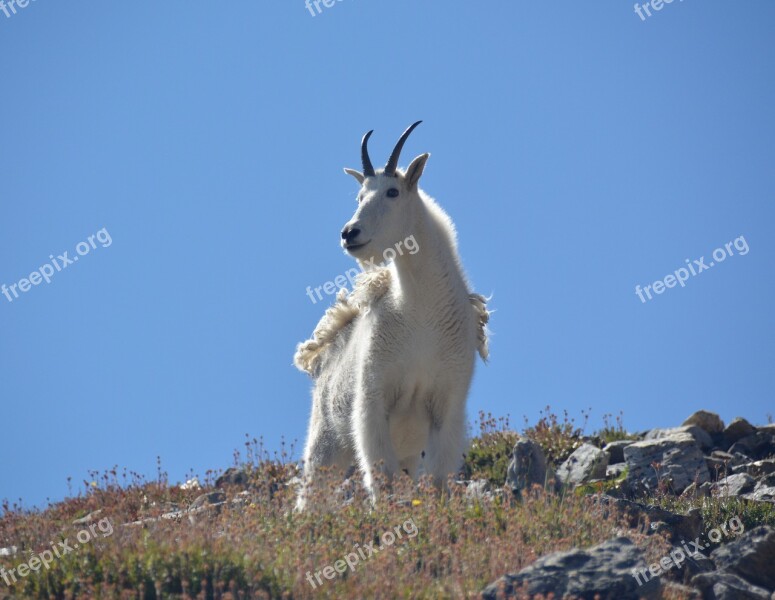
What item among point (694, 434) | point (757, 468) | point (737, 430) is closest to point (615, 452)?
point (694, 434)

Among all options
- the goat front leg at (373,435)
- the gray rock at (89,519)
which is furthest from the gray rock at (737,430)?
the gray rock at (89,519)

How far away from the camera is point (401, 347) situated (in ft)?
32.8

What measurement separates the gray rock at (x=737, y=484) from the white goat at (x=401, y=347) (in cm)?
269

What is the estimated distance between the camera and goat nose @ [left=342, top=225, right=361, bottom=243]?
10.1 metres

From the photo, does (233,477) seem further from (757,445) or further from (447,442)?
(757,445)

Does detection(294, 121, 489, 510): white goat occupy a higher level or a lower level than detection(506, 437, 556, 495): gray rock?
higher

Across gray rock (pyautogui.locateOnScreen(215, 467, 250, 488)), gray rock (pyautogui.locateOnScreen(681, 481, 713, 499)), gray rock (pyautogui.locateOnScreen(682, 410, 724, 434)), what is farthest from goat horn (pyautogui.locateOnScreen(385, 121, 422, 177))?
gray rock (pyautogui.locateOnScreen(682, 410, 724, 434))

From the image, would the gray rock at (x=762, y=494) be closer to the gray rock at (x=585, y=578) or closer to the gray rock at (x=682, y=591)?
the gray rock at (x=682, y=591)

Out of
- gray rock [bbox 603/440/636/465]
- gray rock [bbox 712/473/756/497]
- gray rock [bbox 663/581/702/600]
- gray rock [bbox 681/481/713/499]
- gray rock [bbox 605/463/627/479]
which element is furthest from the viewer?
gray rock [bbox 603/440/636/465]

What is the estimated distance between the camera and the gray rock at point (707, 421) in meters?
Answer: 13.8

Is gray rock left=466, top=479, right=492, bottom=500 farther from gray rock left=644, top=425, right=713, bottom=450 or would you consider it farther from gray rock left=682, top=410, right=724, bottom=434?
gray rock left=682, top=410, right=724, bottom=434

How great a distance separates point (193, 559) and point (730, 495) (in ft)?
19.3

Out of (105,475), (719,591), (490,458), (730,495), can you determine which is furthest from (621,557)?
(490,458)

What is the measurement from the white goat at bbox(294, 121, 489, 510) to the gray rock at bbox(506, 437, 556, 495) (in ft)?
1.84
